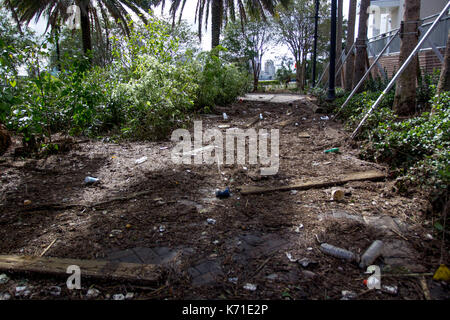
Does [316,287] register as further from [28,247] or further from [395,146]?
[395,146]

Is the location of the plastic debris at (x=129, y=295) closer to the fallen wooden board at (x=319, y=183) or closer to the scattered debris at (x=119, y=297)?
the scattered debris at (x=119, y=297)

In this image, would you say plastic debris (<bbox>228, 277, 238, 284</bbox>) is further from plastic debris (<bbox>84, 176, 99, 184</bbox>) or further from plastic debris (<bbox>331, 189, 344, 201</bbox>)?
plastic debris (<bbox>84, 176, 99, 184</bbox>)

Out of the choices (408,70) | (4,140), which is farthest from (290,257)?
(4,140)

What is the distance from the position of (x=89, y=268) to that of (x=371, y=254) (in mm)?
1784

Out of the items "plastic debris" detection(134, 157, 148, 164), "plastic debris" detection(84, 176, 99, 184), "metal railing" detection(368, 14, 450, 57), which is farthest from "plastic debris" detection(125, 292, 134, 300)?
"metal railing" detection(368, 14, 450, 57)

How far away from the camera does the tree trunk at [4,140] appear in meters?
4.71

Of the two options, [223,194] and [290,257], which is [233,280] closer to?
[290,257]

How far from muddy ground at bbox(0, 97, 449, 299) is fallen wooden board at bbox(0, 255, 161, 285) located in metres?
0.05

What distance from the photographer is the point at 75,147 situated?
4891 mm

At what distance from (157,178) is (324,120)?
494cm

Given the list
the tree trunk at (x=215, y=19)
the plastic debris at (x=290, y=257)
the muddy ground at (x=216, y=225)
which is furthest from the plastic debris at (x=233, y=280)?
the tree trunk at (x=215, y=19)

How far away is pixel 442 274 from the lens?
1851mm

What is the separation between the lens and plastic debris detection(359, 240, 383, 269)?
78.2 inches

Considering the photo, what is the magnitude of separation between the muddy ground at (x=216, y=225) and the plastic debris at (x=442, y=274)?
0.07m
